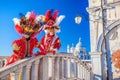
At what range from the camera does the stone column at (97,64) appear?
9.90 m

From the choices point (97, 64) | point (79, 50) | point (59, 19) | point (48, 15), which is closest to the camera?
point (48, 15)

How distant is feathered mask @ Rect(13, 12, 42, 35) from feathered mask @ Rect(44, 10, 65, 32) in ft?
2.30

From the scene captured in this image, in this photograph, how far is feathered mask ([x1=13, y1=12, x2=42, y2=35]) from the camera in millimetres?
5086

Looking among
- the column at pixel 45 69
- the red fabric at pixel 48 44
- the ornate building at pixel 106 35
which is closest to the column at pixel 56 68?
the red fabric at pixel 48 44

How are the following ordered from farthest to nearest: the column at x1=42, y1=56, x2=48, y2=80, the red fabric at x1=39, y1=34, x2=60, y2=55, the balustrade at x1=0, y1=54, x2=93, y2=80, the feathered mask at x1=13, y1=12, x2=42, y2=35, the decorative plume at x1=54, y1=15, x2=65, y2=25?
the decorative plume at x1=54, y1=15, x2=65, y2=25 → the red fabric at x1=39, y1=34, x2=60, y2=55 → the feathered mask at x1=13, y1=12, x2=42, y2=35 → the column at x1=42, y1=56, x2=48, y2=80 → the balustrade at x1=0, y1=54, x2=93, y2=80

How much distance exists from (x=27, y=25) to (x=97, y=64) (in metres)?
5.63

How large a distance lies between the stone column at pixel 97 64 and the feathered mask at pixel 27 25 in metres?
5.24

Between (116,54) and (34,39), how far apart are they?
541 cm

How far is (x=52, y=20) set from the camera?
6.12 meters

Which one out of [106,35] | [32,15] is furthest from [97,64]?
[32,15]

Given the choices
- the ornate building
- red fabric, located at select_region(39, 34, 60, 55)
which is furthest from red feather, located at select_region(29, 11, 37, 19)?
the ornate building

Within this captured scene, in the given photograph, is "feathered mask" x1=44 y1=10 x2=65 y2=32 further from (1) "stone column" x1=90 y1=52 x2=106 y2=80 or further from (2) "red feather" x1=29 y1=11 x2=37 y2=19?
(1) "stone column" x1=90 y1=52 x2=106 y2=80

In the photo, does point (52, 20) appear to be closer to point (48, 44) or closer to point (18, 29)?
point (48, 44)

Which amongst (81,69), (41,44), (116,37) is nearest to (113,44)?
(116,37)
